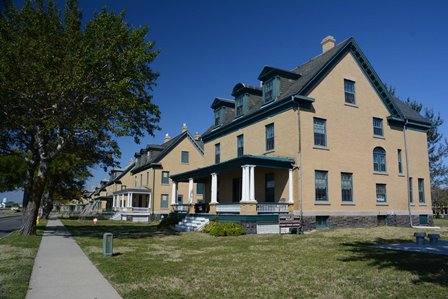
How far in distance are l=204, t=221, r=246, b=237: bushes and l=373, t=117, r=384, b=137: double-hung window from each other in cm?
1358

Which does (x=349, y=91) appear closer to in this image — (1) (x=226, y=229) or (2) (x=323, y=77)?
(2) (x=323, y=77)

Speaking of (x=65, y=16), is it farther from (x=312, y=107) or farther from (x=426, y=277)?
(x=426, y=277)

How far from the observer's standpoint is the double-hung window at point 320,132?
83.0ft

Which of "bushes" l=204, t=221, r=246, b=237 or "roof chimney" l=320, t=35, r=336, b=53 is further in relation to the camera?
"roof chimney" l=320, t=35, r=336, b=53

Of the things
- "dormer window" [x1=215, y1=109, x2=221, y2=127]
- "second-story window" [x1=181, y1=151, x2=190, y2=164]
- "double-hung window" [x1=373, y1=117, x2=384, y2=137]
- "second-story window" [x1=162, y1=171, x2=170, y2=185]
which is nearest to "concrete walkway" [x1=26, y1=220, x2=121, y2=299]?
"dormer window" [x1=215, y1=109, x2=221, y2=127]

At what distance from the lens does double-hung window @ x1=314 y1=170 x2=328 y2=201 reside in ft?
81.0

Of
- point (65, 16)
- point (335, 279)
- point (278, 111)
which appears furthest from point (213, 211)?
point (335, 279)

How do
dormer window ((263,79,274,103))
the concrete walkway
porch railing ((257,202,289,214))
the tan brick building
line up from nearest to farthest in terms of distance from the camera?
the concrete walkway < porch railing ((257,202,289,214)) < the tan brick building < dormer window ((263,79,274,103))

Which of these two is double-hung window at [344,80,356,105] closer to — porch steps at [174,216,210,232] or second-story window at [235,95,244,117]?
second-story window at [235,95,244,117]

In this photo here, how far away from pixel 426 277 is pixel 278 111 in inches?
705

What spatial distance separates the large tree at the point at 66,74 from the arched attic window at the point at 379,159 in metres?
16.4

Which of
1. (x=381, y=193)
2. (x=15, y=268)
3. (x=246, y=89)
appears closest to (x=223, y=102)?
(x=246, y=89)

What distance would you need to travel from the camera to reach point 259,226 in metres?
22.8

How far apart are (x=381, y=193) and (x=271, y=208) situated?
9.63 m
